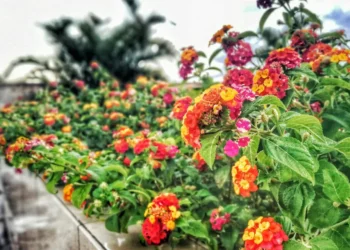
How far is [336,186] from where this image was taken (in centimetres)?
90

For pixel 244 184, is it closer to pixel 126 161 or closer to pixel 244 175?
pixel 244 175

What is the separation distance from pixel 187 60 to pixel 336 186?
1.09 m

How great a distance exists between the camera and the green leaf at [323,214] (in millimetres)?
944

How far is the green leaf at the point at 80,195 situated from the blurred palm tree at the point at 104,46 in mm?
5148

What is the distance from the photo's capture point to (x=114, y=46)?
6633 millimetres

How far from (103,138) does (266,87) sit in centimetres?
224

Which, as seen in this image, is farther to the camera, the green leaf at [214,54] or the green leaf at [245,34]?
the green leaf at [214,54]

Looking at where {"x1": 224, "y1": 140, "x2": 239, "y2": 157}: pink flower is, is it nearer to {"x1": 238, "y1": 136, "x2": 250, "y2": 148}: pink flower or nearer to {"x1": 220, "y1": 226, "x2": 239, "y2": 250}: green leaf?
{"x1": 238, "y1": 136, "x2": 250, "y2": 148}: pink flower

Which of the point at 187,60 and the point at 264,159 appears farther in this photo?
the point at 187,60

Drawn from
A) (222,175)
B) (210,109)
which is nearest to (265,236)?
(210,109)

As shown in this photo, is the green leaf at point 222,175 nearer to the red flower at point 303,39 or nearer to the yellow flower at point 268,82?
the yellow flower at point 268,82

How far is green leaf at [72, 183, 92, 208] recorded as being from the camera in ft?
4.92

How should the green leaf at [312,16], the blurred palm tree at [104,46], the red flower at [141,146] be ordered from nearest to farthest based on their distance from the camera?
the red flower at [141,146]
the green leaf at [312,16]
the blurred palm tree at [104,46]

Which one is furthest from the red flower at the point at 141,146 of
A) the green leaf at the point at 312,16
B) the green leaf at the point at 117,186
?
the green leaf at the point at 312,16
